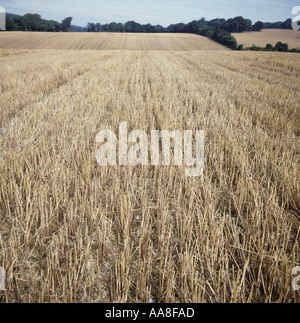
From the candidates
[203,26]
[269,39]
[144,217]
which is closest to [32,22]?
[203,26]

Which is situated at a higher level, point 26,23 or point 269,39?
point 26,23

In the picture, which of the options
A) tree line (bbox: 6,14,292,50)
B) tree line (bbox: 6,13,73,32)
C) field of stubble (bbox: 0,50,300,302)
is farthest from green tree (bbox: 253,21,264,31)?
field of stubble (bbox: 0,50,300,302)

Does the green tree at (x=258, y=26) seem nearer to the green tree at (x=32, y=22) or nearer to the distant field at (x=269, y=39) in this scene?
the distant field at (x=269, y=39)

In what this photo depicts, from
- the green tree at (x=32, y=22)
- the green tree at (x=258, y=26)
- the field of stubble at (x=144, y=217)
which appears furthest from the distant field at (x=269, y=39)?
the green tree at (x=32, y=22)

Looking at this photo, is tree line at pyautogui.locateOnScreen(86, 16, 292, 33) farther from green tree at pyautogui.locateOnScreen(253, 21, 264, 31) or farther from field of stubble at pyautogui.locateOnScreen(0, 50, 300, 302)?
field of stubble at pyautogui.locateOnScreen(0, 50, 300, 302)

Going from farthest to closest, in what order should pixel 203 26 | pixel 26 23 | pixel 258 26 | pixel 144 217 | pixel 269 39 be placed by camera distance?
pixel 258 26
pixel 203 26
pixel 26 23
pixel 269 39
pixel 144 217

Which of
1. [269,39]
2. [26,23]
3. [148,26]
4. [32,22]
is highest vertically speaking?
[148,26]

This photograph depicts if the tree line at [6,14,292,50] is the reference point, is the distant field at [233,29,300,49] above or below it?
below

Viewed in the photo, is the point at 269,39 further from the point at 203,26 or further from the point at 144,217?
the point at 144,217

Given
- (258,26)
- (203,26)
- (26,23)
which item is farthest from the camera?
(258,26)

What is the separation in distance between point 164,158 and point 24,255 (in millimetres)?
1963
